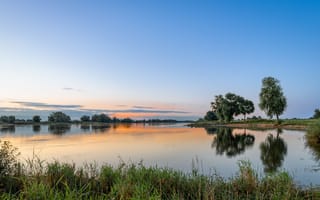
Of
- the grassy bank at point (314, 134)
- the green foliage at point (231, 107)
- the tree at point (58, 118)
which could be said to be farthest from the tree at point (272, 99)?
the tree at point (58, 118)

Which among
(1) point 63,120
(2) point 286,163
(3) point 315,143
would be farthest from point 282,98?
(1) point 63,120

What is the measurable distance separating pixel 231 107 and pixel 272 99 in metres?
25.7

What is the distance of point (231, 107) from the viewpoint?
85312 millimetres

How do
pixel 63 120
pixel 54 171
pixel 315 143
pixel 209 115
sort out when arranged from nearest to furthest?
pixel 54 171, pixel 315 143, pixel 63 120, pixel 209 115

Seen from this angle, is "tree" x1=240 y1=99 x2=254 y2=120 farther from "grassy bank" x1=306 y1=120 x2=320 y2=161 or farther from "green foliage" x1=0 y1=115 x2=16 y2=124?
"green foliage" x1=0 y1=115 x2=16 y2=124

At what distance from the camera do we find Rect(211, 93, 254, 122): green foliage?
84.9 meters

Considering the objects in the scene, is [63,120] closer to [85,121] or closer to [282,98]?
[85,121]

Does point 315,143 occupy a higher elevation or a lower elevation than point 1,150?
lower

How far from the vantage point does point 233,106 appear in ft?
284

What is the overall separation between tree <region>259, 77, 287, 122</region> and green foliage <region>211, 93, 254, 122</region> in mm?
23300

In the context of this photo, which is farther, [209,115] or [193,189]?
[209,115]

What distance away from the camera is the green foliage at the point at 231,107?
3344 inches

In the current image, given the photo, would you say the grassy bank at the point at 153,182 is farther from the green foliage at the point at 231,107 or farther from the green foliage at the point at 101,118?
the green foliage at the point at 101,118

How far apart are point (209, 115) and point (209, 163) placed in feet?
349
